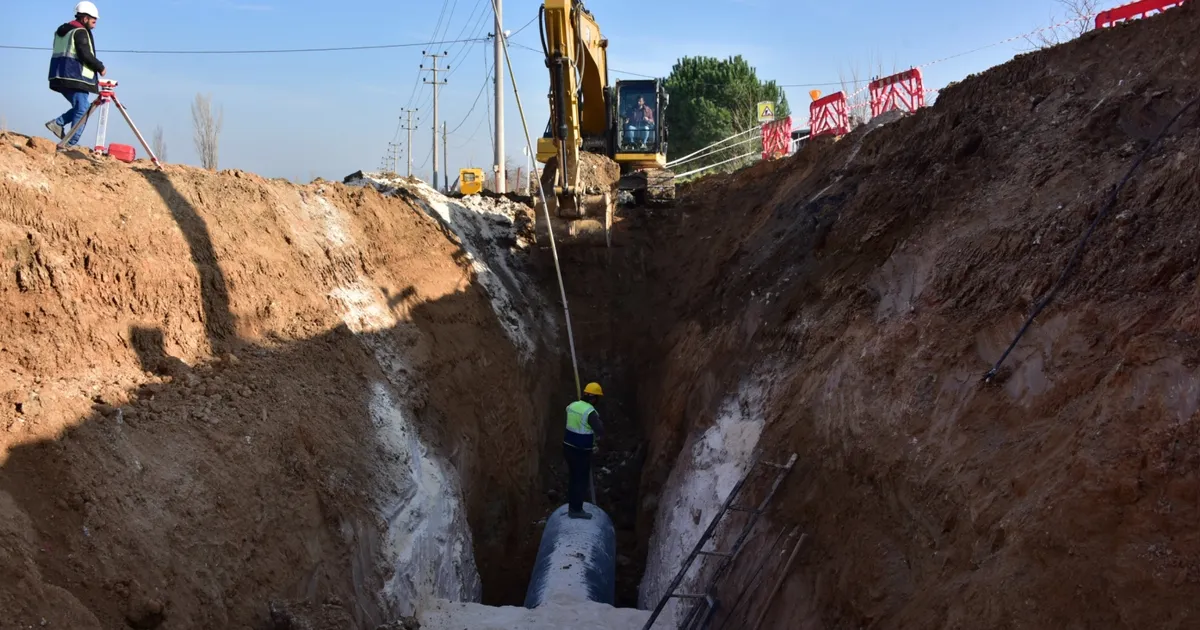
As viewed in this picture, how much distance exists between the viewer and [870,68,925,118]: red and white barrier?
18078 millimetres

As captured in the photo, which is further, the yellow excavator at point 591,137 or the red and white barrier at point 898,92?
the red and white barrier at point 898,92

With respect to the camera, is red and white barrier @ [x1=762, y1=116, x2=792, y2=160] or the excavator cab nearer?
the excavator cab

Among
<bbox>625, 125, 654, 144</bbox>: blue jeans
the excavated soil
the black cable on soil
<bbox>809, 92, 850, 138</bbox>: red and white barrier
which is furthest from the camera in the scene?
<bbox>809, 92, 850, 138</bbox>: red and white barrier

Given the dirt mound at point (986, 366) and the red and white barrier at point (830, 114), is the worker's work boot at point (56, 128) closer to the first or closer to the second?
the dirt mound at point (986, 366)

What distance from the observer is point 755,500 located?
841cm

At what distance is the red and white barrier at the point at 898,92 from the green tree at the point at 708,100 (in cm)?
1801

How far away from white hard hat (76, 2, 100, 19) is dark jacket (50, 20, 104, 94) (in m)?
0.14

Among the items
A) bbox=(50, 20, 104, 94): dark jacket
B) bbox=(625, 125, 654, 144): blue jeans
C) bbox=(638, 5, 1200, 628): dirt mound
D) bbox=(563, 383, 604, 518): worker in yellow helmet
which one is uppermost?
bbox=(625, 125, 654, 144): blue jeans

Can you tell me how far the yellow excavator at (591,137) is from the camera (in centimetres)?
1288

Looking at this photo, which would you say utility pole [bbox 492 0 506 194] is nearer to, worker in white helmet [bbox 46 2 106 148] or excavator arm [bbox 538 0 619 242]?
excavator arm [bbox 538 0 619 242]

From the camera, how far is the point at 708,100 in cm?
3909

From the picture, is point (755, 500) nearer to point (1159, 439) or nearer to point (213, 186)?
point (1159, 439)

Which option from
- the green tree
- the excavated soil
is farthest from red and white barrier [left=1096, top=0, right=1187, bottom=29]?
the green tree

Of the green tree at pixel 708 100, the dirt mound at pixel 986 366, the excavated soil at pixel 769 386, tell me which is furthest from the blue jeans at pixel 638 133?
the green tree at pixel 708 100
